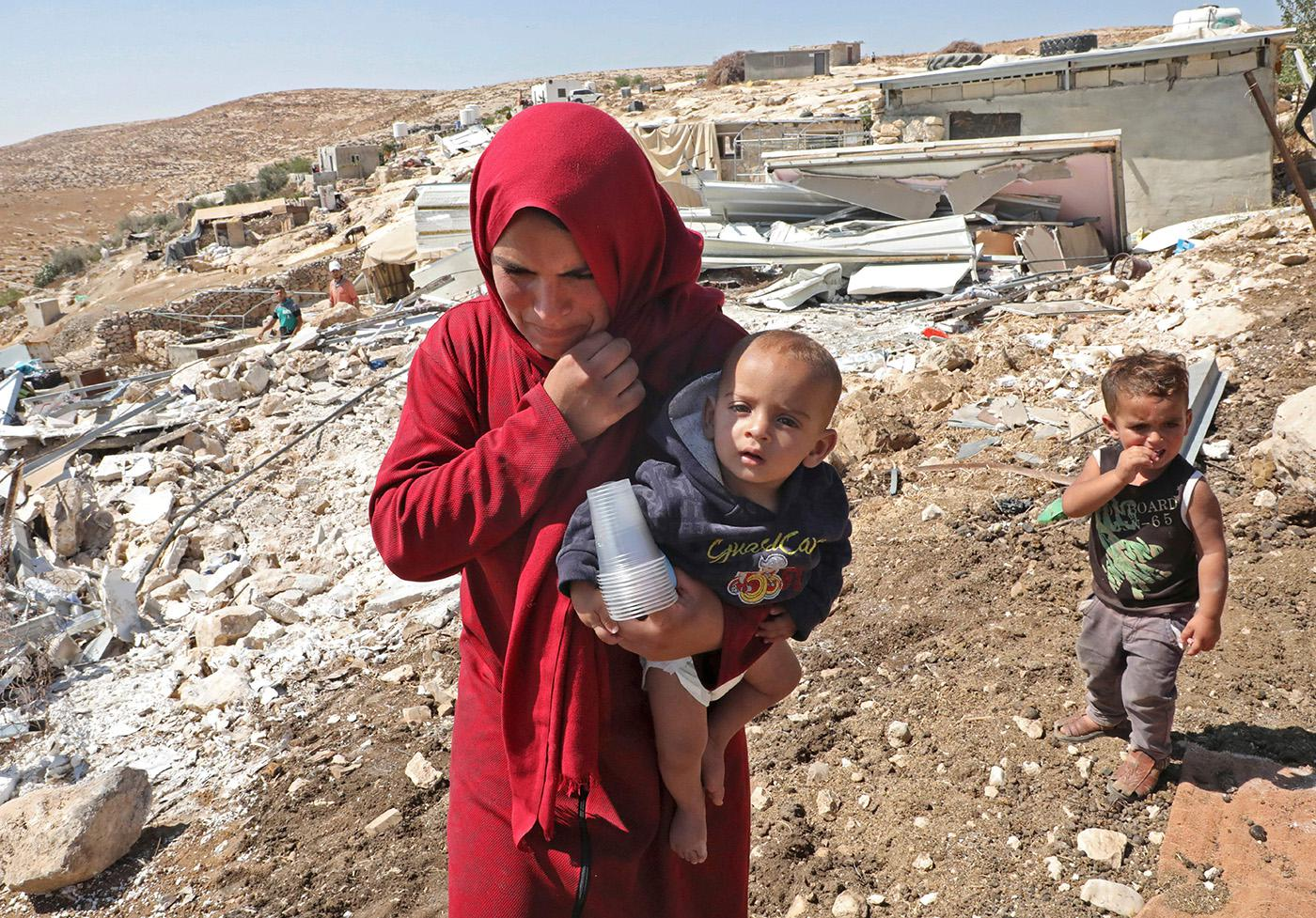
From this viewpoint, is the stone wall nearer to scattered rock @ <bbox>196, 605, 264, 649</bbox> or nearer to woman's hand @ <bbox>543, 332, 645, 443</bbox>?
scattered rock @ <bbox>196, 605, 264, 649</bbox>

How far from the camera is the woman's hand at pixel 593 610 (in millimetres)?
1166

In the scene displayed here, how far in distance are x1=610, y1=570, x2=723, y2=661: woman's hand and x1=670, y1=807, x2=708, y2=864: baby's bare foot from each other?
0.88ft

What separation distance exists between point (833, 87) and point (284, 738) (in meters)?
30.2

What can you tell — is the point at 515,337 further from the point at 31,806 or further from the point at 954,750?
the point at 31,806

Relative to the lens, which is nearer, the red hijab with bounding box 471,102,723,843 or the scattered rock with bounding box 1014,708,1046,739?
the red hijab with bounding box 471,102,723,843

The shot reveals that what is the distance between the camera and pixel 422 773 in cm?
344

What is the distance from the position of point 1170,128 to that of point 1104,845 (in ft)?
41.4

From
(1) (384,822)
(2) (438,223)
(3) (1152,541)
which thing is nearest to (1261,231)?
(3) (1152,541)

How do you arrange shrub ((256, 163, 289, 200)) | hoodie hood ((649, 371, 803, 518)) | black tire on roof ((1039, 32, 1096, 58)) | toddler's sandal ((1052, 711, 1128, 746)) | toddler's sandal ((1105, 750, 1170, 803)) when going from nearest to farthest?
1. hoodie hood ((649, 371, 803, 518))
2. toddler's sandal ((1105, 750, 1170, 803))
3. toddler's sandal ((1052, 711, 1128, 746))
4. black tire on roof ((1039, 32, 1096, 58))
5. shrub ((256, 163, 289, 200))

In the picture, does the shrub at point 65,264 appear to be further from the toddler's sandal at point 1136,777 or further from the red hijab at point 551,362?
the red hijab at point 551,362

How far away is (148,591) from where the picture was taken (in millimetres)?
5977

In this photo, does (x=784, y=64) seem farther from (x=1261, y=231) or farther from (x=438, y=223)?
(x=1261, y=231)

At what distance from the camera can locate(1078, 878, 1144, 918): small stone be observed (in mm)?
2275

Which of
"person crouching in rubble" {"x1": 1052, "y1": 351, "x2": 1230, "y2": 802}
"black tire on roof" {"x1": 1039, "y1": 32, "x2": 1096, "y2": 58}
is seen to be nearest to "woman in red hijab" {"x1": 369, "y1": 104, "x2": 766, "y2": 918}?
"person crouching in rubble" {"x1": 1052, "y1": 351, "x2": 1230, "y2": 802}
